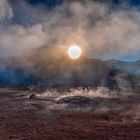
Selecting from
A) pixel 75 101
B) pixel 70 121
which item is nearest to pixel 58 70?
pixel 75 101

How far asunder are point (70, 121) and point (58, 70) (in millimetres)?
88958

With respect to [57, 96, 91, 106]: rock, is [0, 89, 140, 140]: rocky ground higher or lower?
lower

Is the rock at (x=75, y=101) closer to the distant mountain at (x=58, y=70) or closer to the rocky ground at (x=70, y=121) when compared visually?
the rocky ground at (x=70, y=121)

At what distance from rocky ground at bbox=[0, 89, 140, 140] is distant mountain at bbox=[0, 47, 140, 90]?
63.1m

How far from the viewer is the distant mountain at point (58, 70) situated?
106 meters

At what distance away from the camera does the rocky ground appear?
21.5m

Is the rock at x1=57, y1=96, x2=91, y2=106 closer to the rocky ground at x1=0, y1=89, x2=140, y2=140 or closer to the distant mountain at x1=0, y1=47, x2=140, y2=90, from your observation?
the rocky ground at x1=0, y1=89, x2=140, y2=140

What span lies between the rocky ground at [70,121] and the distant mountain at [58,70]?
2483 inches

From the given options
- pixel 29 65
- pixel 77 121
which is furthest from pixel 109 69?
pixel 77 121

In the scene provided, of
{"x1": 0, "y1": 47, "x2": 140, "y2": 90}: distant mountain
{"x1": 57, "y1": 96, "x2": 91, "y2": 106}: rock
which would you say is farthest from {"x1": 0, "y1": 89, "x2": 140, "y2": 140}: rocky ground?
{"x1": 0, "y1": 47, "x2": 140, "y2": 90}: distant mountain

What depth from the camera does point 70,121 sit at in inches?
1084

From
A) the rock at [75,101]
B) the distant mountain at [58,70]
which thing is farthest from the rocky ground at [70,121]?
the distant mountain at [58,70]

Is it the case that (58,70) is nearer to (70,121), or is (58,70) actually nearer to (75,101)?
(75,101)

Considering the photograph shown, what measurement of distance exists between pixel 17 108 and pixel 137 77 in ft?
260
